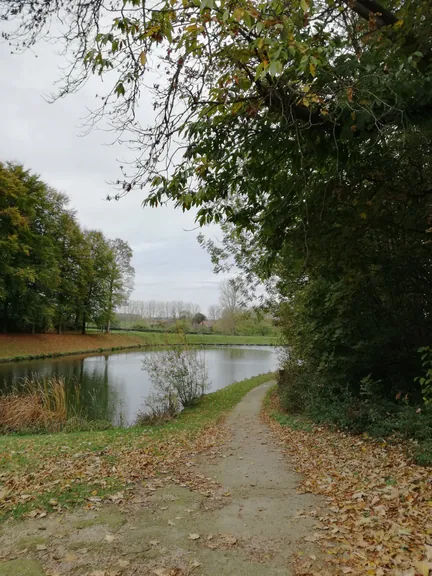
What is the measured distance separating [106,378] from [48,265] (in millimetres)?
15926

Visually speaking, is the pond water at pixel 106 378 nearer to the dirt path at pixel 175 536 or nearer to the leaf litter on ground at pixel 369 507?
the leaf litter on ground at pixel 369 507

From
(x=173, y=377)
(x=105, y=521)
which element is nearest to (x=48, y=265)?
(x=173, y=377)

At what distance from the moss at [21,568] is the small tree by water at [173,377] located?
1049cm

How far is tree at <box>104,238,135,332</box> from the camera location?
1730 inches

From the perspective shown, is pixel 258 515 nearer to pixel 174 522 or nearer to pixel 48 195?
pixel 174 522

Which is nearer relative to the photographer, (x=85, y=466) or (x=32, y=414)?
(x=85, y=466)

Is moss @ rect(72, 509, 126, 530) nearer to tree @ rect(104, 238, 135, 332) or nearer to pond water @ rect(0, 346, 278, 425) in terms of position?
pond water @ rect(0, 346, 278, 425)

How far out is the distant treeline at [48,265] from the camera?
2875 cm

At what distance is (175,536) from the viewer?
360 centimetres

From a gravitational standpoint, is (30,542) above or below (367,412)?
below

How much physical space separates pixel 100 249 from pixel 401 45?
41381 millimetres

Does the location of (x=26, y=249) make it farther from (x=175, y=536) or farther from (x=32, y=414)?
(x=175, y=536)

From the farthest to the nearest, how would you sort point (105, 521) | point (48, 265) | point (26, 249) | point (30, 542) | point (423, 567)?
point (48, 265) → point (26, 249) → point (105, 521) → point (30, 542) → point (423, 567)

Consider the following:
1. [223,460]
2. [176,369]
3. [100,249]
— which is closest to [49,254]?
[100,249]
